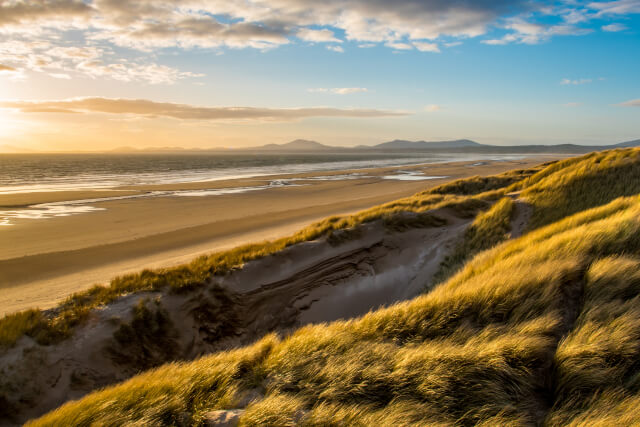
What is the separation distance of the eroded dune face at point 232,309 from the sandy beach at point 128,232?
227 cm

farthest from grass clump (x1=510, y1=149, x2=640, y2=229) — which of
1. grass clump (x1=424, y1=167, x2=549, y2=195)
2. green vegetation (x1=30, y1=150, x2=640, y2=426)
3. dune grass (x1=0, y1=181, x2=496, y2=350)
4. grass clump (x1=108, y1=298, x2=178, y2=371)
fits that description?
grass clump (x1=108, y1=298, x2=178, y2=371)

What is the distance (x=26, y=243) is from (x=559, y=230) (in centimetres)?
1609

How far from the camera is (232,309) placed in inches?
253

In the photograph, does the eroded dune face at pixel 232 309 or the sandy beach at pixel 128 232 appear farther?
the sandy beach at pixel 128 232

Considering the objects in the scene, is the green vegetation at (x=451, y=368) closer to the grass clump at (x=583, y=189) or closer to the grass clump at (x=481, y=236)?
the grass clump at (x=481, y=236)

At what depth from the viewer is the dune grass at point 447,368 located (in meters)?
2.69

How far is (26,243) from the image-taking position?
1230 cm

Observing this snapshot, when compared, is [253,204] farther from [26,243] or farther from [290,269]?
[290,269]

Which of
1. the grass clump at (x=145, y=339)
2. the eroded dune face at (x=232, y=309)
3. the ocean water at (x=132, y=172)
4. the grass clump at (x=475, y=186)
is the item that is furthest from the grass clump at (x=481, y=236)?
the ocean water at (x=132, y=172)

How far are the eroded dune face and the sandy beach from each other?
2273 mm

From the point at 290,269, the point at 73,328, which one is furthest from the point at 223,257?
the point at 73,328

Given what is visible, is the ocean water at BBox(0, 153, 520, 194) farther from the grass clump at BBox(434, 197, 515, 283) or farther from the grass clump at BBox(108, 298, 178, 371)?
the grass clump at BBox(434, 197, 515, 283)

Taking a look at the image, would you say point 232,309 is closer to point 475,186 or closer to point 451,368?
point 451,368

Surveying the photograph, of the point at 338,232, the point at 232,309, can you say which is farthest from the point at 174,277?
the point at 338,232
